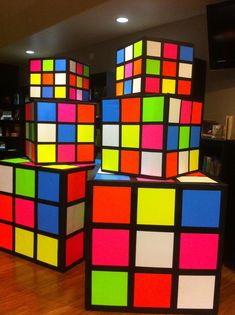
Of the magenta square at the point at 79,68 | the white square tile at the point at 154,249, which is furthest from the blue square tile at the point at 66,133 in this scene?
the white square tile at the point at 154,249

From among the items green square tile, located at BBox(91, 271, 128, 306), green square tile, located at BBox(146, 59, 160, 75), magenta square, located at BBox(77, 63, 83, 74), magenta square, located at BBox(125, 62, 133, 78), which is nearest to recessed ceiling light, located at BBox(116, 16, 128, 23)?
magenta square, located at BBox(77, 63, 83, 74)

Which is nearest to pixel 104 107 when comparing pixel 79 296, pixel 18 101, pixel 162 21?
pixel 79 296

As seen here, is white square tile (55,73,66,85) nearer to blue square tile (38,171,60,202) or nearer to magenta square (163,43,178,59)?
blue square tile (38,171,60,202)

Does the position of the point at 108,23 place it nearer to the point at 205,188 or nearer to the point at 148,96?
the point at 148,96

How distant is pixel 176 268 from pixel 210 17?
232 cm

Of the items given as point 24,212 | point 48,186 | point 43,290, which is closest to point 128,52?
point 48,186

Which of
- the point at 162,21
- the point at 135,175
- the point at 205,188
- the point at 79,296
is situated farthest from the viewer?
the point at 162,21

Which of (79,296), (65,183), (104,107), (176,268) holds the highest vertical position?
(104,107)

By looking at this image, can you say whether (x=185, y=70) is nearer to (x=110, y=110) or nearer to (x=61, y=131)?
(x=110, y=110)

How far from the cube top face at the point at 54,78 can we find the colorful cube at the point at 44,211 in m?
0.62

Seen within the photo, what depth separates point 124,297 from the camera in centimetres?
179

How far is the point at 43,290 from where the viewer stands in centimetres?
204

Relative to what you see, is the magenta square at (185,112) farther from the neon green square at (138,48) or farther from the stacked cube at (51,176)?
the stacked cube at (51,176)

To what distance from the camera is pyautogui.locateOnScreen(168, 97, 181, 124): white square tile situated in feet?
5.61
